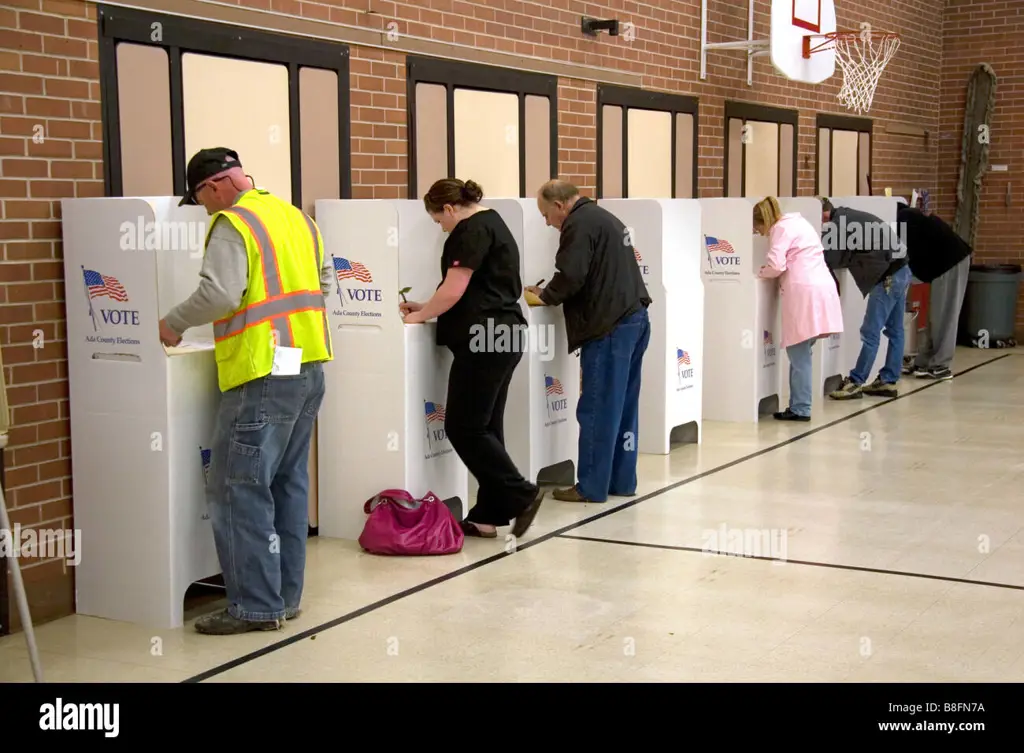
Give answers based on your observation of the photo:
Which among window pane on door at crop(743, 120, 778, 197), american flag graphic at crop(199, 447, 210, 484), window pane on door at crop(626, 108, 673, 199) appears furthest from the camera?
window pane on door at crop(743, 120, 778, 197)

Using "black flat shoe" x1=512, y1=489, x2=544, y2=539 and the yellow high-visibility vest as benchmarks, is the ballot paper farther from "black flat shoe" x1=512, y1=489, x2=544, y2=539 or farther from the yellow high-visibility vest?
"black flat shoe" x1=512, y1=489, x2=544, y2=539

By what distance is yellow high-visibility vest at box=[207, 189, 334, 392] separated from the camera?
430 cm

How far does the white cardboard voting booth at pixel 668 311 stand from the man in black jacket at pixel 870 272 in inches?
85.3

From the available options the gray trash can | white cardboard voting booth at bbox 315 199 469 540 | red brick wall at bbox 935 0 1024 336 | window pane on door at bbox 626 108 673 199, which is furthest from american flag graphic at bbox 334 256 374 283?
red brick wall at bbox 935 0 1024 336

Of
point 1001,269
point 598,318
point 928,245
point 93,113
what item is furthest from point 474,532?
point 1001,269

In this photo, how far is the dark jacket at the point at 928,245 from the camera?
983 centimetres

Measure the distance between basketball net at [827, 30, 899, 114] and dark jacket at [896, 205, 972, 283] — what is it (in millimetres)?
2172

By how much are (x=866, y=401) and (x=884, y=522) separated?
3.71 meters

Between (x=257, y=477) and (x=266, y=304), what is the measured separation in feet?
1.93

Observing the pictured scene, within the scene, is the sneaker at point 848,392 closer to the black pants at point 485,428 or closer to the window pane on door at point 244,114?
the black pants at point 485,428

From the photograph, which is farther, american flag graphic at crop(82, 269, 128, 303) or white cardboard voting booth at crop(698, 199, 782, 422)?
white cardboard voting booth at crop(698, 199, 782, 422)

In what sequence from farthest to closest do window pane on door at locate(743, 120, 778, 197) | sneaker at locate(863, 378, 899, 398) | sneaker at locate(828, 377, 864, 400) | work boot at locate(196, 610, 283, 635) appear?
window pane on door at locate(743, 120, 778, 197), sneaker at locate(863, 378, 899, 398), sneaker at locate(828, 377, 864, 400), work boot at locate(196, 610, 283, 635)

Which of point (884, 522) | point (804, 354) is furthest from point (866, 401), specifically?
point (884, 522)

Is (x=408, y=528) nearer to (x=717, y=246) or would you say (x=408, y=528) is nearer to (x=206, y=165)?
(x=206, y=165)
